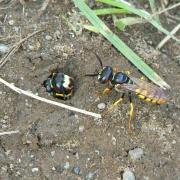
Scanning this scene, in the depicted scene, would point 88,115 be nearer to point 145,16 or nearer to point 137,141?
point 137,141

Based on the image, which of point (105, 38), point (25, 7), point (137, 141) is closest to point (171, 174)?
point (137, 141)

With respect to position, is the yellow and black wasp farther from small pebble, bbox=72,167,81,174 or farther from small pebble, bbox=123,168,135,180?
small pebble, bbox=72,167,81,174

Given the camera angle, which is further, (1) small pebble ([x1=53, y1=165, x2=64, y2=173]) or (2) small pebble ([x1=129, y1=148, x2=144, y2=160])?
(2) small pebble ([x1=129, y1=148, x2=144, y2=160])

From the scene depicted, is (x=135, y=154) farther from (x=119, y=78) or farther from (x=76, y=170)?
(x=119, y=78)

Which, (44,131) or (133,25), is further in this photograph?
(133,25)

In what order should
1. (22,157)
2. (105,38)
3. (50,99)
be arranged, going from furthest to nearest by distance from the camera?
(105,38) → (50,99) → (22,157)

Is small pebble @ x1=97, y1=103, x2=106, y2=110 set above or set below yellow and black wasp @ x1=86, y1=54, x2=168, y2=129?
below

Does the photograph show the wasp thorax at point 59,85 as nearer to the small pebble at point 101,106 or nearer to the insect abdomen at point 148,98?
the small pebble at point 101,106

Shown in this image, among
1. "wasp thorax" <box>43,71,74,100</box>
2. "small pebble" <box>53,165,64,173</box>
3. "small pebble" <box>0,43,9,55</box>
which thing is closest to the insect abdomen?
"wasp thorax" <box>43,71,74,100</box>

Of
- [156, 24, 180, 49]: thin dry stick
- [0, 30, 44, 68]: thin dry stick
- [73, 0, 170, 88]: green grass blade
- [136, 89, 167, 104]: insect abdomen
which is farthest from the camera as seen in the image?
[156, 24, 180, 49]: thin dry stick

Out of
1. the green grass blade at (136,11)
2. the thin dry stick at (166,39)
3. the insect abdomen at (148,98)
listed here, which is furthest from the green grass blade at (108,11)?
the insect abdomen at (148,98)
